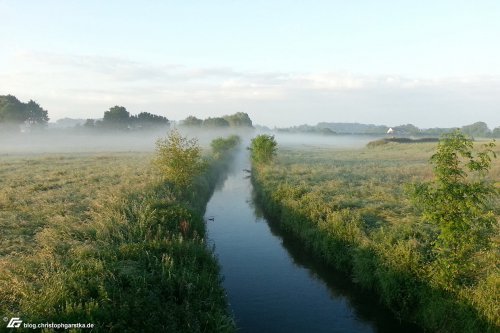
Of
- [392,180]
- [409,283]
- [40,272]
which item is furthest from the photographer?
[392,180]

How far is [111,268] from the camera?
13609 mm

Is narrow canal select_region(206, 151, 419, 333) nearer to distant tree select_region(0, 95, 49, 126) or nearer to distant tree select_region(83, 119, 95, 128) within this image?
distant tree select_region(0, 95, 49, 126)

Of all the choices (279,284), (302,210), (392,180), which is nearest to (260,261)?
(279,284)

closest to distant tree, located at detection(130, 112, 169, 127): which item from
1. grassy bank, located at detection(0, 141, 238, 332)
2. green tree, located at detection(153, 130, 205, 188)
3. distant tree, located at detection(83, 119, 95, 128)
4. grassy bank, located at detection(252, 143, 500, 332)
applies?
distant tree, located at detection(83, 119, 95, 128)

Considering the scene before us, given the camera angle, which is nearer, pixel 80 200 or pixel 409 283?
pixel 409 283

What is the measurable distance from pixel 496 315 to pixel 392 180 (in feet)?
94.2

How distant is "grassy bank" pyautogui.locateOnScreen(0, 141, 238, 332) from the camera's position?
1112 centimetres

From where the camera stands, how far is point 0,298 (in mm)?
11945

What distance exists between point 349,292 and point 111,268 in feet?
39.4

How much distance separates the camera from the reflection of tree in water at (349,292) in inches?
634

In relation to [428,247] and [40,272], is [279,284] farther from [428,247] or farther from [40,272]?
[40,272]

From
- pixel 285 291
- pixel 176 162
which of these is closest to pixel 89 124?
pixel 176 162

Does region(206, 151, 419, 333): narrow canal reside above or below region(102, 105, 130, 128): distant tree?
below

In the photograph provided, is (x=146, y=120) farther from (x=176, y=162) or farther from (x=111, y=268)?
(x=111, y=268)
